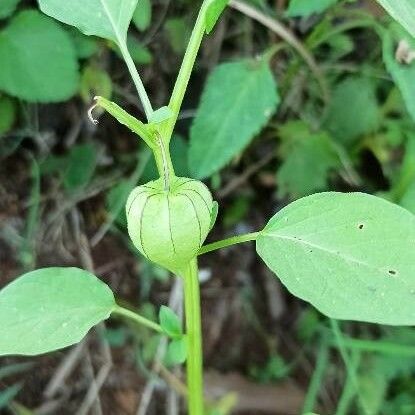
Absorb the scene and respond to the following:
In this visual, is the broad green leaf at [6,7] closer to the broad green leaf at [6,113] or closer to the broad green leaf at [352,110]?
the broad green leaf at [6,113]

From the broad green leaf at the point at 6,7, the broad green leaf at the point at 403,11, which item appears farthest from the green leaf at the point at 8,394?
the broad green leaf at the point at 403,11

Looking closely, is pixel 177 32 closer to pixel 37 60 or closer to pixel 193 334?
pixel 37 60

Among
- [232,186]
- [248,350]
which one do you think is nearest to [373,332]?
[248,350]

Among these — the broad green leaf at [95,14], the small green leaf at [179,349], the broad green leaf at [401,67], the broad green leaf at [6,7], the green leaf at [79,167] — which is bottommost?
the green leaf at [79,167]

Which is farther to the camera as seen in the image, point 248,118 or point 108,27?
point 248,118

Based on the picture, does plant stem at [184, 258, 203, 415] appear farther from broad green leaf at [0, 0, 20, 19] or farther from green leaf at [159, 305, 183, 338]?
broad green leaf at [0, 0, 20, 19]

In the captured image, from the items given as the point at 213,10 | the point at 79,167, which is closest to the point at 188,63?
the point at 213,10

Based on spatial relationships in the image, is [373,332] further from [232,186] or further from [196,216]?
[196,216]
